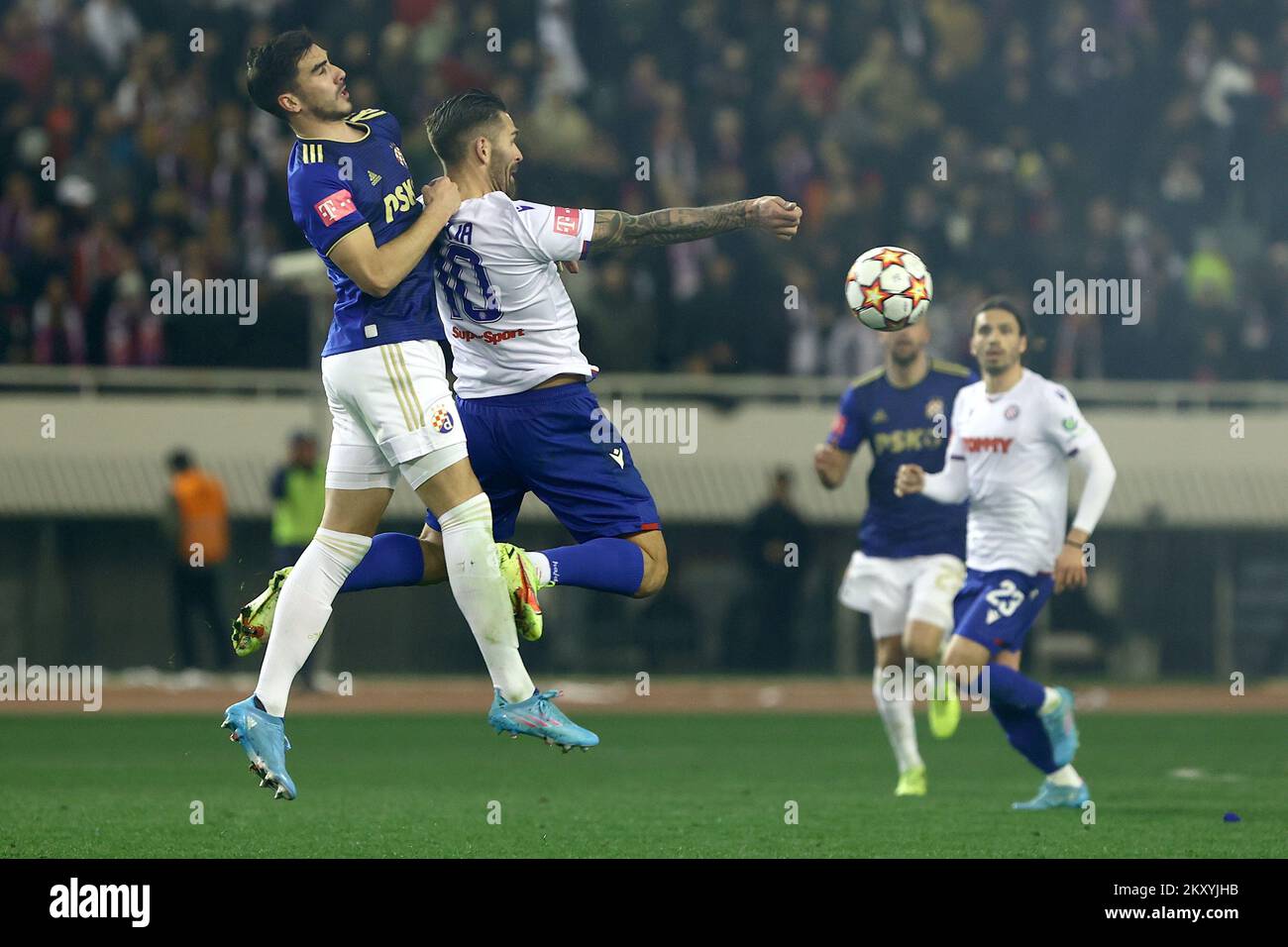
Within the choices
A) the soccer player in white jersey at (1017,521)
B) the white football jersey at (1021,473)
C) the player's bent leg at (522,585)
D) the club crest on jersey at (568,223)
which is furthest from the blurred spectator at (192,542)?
the club crest on jersey at (568,223)

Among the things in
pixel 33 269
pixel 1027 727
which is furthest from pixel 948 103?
pixel 1027 727

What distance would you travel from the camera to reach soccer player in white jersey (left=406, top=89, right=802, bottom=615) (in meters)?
7.27

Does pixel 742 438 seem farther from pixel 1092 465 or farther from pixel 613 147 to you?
pixel 1092 465

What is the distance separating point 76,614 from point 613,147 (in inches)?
243

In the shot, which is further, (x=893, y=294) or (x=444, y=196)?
(x=893, y=294)

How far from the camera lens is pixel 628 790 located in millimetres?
10117

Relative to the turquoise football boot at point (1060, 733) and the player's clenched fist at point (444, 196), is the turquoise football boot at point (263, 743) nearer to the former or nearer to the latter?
the player's clenched fist at point (444, 196)

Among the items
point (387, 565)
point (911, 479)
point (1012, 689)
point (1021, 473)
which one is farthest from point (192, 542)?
point (387, 565)

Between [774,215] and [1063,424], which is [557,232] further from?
[1063,424]

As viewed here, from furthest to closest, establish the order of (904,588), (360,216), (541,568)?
(904,588) → (541,568) → (360,216)

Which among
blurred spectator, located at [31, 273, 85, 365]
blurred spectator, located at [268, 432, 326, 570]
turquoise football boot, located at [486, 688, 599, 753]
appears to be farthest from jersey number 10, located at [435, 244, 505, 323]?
blurred spectator, located at [31, 273, 85, 365]

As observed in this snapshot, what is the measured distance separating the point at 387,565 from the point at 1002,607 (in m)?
3.28

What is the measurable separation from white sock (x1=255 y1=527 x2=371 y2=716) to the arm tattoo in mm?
1332

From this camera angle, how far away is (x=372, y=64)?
1873 centimetres
